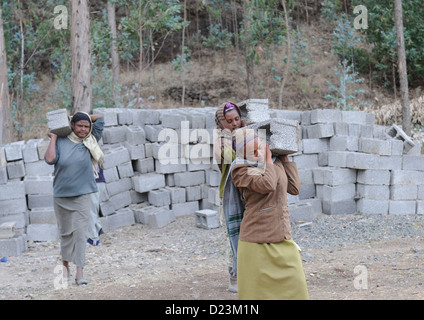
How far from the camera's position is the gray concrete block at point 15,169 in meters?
7.71

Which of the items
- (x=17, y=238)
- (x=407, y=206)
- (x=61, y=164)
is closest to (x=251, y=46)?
(x=407, y=206)

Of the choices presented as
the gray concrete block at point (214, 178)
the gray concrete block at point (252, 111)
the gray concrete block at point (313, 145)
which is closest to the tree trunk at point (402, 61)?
the gray concrete block at point (313, 145)

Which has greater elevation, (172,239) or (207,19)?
(207,19)

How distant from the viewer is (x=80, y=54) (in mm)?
9719

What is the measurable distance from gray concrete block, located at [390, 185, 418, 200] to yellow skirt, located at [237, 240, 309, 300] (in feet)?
19.4

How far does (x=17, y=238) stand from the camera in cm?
716

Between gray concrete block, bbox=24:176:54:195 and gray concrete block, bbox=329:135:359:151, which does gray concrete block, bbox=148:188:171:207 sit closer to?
gray concrete block, bbox=24:176:54:195

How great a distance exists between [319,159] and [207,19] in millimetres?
14283

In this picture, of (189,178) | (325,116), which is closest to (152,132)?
(189,178)

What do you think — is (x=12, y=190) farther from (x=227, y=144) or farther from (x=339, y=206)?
(x=339, y=206)

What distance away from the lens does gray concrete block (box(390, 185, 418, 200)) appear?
8.91 metres

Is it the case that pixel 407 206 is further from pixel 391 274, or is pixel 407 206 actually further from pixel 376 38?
pixel 376 38

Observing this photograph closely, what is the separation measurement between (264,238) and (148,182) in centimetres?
597

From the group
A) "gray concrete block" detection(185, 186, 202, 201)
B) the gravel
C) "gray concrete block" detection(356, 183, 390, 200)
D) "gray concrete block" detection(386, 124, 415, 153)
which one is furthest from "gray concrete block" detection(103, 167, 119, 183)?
"gray concrete block" detection(386, 124, 415, 153)
